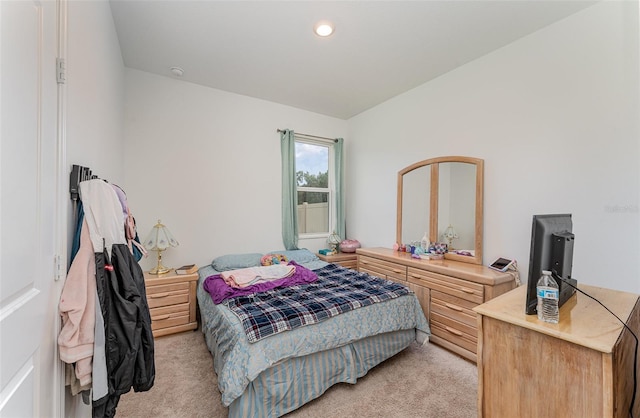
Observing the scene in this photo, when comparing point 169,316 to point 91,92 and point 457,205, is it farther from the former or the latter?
point 457,205

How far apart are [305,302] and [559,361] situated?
1.47 m

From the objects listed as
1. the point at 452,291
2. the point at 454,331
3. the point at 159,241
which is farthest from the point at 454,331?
the point at 159,241

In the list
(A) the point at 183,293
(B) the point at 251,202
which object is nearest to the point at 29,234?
(A) the point at 183,293

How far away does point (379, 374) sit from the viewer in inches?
83.6

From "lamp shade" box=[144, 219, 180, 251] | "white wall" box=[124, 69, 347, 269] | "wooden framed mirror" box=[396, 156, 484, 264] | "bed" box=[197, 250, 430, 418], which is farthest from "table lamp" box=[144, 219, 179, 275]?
"wooden framed mirror" box=[396, 156, 484, 264]

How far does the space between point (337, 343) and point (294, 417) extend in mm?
511

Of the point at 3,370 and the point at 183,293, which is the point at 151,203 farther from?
the point at 3,370

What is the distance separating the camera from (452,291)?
2.44 meters

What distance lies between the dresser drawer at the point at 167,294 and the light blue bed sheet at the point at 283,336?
0.39 metres

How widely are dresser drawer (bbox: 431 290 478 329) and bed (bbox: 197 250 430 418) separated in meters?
0.31

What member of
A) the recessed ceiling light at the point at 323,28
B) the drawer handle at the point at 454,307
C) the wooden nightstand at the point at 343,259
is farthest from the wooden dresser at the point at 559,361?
the wooden nightstand at the point at 343,259

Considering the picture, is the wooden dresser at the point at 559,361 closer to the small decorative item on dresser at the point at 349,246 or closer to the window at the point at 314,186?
the small decorative item on dresser at the point at 349,246

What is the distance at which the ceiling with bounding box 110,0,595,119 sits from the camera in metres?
2.00

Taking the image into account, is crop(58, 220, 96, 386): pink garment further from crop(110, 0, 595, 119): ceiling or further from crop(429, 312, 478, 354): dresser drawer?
crop(429, 312, 478, 354): dresser drawer
